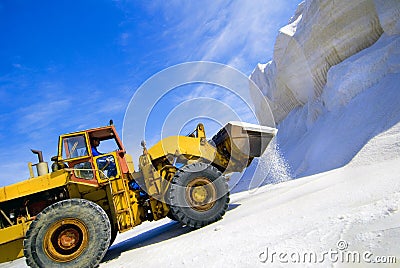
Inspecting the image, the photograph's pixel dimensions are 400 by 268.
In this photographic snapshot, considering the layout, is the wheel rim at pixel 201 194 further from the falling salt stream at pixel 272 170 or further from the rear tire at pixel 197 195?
the falling salt stream at pixel 272 170

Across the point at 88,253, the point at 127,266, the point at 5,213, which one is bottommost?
the point at 127,266

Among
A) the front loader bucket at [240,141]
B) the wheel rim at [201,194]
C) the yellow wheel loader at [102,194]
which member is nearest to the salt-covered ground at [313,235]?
the yellow wheel loader at [102,194]

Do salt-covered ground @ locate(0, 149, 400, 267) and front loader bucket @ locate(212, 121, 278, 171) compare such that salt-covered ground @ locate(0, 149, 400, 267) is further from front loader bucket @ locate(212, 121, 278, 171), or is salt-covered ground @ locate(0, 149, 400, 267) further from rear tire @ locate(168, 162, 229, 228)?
front loader bucket @ locate(212, 121, 278, 171)

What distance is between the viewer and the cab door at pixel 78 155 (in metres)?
4.80

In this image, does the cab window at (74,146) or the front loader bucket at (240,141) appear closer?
the cab window at (74,146)

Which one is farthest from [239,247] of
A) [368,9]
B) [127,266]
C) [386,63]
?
[368,9]

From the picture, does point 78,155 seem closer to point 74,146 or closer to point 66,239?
point 74,146

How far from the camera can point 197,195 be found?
16.6 ft

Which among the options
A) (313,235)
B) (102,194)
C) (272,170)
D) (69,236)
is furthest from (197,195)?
(272,170)

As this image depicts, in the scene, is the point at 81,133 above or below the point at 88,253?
above

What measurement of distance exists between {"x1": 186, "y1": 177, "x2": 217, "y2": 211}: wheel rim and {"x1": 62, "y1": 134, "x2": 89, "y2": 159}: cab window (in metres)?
2.18

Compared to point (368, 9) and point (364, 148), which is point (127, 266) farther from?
point (368, 9)

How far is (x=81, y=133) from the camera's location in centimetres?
514

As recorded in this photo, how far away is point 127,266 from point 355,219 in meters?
3.07
